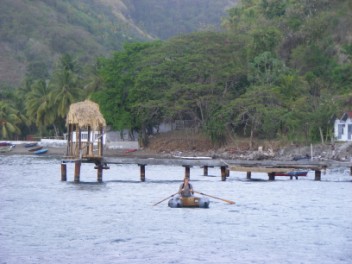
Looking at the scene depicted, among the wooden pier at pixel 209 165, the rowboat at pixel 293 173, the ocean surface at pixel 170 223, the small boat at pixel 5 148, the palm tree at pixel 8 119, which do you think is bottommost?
the ocean surface at pixel 170 223

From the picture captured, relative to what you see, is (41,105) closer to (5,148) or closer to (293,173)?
(5,148)

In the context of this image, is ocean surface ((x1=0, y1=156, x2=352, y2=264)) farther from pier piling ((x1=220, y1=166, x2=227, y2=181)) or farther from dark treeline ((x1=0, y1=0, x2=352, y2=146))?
dark treeline ((x1=0, y1=0, x2=352, y2=146))

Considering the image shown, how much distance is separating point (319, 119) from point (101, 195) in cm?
3854

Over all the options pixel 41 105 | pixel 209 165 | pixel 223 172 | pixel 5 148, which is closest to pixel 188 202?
pixel 209 165

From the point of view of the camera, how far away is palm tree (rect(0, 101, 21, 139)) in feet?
365

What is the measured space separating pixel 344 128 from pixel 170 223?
4979 centimetres

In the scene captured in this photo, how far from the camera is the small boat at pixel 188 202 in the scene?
142ft

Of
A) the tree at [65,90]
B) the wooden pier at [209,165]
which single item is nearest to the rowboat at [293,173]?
the wooden pier at [209,165]

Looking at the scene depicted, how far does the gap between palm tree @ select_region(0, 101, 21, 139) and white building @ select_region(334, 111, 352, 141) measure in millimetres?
44146

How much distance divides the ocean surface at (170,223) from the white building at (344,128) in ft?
80.9

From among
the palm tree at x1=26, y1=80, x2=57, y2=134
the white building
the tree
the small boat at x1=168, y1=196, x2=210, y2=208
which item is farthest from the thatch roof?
the palm tree at x1=26, y1=80, x2=57, y2=134

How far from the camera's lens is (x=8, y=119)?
11312 centimetres

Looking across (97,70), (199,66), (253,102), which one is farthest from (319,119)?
(97,70)

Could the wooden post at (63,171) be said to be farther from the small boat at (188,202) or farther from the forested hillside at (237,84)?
the forested hillside at (237,84)
